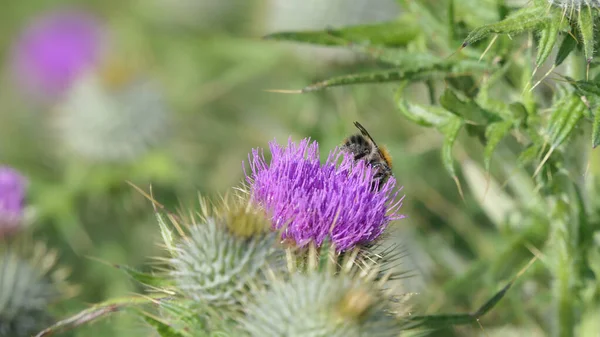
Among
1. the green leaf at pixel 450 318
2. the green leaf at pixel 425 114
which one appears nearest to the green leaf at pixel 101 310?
the green leaf at pixel 450 318

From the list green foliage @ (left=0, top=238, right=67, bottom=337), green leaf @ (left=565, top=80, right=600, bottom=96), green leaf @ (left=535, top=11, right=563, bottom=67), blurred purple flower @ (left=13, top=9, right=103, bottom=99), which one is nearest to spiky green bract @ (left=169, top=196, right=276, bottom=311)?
green leaf @ (left=535, top=11, right=563, bottom=67)

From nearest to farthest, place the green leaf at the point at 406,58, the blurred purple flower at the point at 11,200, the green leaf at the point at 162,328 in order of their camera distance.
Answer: the green leaf at the point at 162,328
the green leaf at the point at 406,58
the blurred purple flower at the point at 11,200

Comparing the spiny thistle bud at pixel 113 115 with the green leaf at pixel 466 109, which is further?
the spiny thistle bud at pixel 113 115

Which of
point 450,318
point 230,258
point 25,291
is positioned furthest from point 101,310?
point 450,318

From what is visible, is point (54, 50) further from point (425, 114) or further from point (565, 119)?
point (565, 119)

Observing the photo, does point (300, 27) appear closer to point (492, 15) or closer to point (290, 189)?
point (492, 15)

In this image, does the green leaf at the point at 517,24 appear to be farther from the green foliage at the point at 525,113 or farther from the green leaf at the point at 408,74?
the green leaf at the point at 408,74
